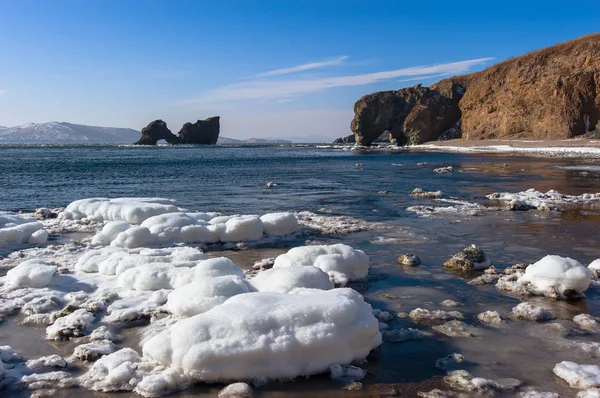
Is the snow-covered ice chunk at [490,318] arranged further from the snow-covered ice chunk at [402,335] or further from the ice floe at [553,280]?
the ice floe at [553,280]

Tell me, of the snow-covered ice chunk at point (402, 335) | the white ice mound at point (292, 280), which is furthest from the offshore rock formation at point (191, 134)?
the snow-covered ice chunk at point (402, 335)

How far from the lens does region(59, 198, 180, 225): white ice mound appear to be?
16562mm

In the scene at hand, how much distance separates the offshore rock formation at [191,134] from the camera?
16700 centimetres

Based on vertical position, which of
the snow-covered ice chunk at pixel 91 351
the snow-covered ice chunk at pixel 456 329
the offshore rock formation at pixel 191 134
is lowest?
the snow-covered ice chunk at pixel 456 329

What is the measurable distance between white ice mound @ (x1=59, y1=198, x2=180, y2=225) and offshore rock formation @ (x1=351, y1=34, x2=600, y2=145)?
60.8 meters

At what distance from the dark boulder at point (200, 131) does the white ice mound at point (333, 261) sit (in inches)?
6592

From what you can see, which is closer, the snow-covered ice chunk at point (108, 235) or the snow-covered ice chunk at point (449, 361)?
the snow-covered ice chunk at point (449, 361)

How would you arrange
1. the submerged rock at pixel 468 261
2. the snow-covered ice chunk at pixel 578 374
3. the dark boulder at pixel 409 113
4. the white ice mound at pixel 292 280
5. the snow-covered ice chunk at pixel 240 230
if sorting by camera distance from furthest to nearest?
the dark boulder at pixel 409 113 → the snow-covered ice chunk at pixel 240 230 → the submerged rock at pixel 468 261 → the white ice mound at pixel 292 280 → the snow-covered ice chunk at pixel 578 374

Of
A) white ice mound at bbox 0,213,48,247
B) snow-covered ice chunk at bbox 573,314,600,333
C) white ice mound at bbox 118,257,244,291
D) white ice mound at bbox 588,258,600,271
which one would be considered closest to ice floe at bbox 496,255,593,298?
snow-covered ice chunk at bbox 573,314,600,333

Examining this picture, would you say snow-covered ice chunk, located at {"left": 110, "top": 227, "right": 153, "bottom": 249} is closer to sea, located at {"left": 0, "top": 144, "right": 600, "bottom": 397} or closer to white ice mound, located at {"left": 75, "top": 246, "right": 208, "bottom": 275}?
white ice mound, located at {"left": 75, "top": 246, "right": 208, "bottom": 275}

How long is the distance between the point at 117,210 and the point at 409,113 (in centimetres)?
10027

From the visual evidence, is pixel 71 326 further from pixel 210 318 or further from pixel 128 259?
pixel 128 259

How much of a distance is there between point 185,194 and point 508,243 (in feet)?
61.3

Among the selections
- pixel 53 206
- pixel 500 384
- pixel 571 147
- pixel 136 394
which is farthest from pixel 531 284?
pixel 571 147
